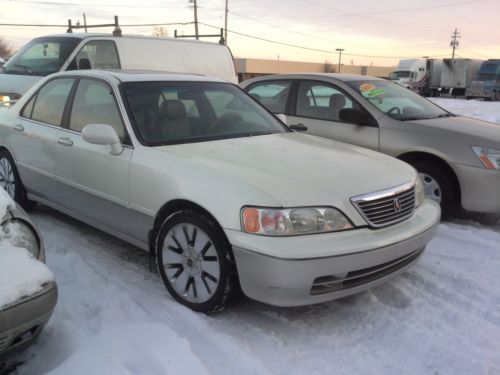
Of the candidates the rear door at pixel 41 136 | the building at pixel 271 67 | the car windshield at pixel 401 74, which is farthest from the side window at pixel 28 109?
the building at pixel 271 67

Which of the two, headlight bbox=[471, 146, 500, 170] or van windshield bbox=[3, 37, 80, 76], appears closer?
headlight bbox=[471, 146, 500, 170]

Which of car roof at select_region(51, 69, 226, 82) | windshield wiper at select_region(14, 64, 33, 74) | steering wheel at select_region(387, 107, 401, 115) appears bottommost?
steering wheel at select_region(387, 107, 401, 115)

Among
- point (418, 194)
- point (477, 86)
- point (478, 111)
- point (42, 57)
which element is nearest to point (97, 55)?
point (42, 57)

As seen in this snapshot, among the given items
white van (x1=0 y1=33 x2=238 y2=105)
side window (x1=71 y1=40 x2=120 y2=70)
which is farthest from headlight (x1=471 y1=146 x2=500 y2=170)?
side window (x1=71 y1=40 x2=120 y2=70)

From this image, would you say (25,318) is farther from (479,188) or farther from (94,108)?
(479,188)

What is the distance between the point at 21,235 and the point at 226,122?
2.01 m

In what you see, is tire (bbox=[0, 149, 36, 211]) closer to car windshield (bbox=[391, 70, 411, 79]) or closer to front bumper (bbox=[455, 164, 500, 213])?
front bumper (bbox=[455, 164, 500, 213])

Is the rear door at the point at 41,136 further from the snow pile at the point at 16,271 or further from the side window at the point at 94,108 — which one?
the snow pile at the point at 16,271

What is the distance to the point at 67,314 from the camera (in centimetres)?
314

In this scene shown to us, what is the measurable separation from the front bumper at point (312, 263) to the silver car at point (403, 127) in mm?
2158

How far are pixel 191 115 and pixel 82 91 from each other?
1.07m

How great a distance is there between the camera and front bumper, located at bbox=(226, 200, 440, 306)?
109 inches

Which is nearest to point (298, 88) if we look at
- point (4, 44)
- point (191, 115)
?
point (191, 115)

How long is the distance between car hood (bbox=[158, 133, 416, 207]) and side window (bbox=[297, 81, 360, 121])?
2.00m
